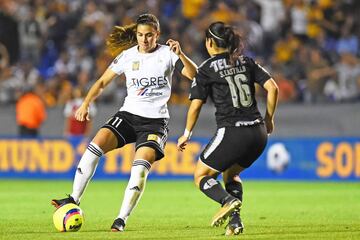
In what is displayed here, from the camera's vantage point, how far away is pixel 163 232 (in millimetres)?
9906

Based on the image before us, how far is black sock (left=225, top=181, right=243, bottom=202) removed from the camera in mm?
9992

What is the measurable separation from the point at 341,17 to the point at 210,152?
14485mm

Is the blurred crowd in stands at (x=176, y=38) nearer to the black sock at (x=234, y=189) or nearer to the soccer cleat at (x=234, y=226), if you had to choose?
the black sock at (x=234, y=189)

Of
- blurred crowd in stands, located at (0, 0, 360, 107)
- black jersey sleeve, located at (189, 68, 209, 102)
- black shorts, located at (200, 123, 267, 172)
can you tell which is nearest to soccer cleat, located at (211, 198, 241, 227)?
black shorts, located at (200, 123, 267, 172)

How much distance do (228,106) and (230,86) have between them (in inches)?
7.7

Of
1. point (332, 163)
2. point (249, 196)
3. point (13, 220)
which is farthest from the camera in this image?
point (332, 163)

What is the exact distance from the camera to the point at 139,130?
10.3 meters

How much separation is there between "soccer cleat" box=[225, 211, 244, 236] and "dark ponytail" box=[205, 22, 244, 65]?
4.87ft

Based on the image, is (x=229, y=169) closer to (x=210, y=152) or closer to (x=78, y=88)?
(x=210, y=152)

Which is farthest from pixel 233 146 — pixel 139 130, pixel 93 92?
pixel 93 92

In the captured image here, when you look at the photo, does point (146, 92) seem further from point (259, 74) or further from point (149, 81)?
point (259, 74)

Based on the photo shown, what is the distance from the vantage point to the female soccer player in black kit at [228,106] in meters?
9.40

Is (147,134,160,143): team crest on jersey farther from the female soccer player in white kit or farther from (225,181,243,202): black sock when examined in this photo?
(225,181,243,202): black sock

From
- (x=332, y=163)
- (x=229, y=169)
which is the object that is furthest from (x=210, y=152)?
(x=332, y=163)
